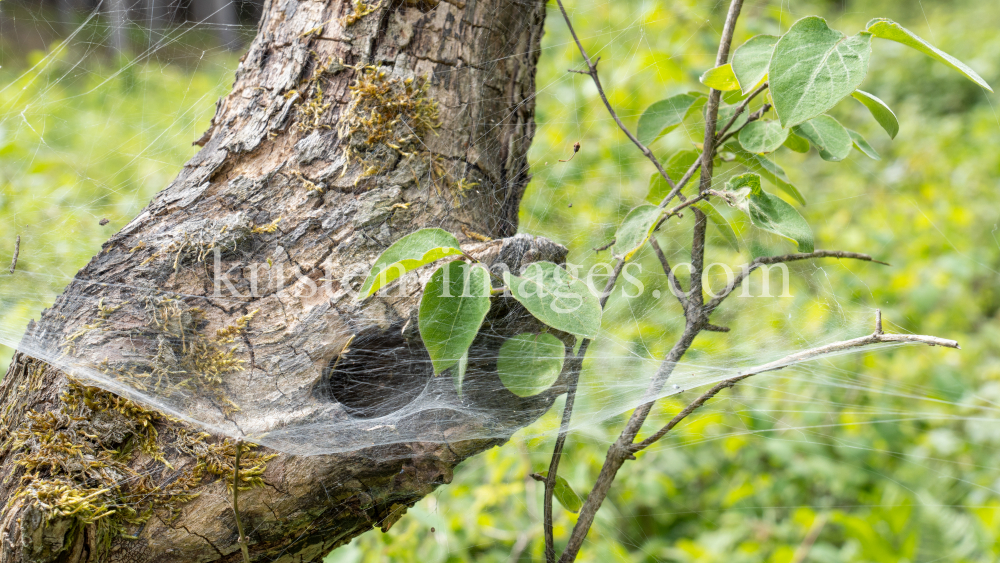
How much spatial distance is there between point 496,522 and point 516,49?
1.72 m

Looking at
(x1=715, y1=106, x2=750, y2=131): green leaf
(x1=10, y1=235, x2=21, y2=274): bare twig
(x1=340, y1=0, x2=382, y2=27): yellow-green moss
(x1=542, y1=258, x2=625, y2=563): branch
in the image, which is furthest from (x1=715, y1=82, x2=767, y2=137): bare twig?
(x1=10, y1=235, x2=21, y2=274): bare twig

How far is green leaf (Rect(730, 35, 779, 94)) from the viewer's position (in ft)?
2.93

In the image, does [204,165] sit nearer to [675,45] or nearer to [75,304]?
[75,304]

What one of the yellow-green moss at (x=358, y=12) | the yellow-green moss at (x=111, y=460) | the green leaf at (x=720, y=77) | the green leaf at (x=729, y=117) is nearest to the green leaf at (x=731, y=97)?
the green leaf at (x=729, y=117)

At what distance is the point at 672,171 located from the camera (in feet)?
4.41

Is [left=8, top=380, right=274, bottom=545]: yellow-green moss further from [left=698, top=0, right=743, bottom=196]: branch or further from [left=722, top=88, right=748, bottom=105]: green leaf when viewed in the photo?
[left=722, top=88, right=748, bottom=105]: green leaf

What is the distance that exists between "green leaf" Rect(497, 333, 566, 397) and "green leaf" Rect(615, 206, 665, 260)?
21cm

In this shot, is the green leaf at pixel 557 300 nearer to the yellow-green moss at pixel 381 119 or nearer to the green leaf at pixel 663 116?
the yellow-green moss at pixel 381 119

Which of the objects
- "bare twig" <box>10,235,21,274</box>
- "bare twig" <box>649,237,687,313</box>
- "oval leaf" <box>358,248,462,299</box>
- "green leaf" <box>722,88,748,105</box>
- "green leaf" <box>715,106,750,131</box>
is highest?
"green leaf" <box>722,88,748,105</box>

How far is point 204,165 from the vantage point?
115cm

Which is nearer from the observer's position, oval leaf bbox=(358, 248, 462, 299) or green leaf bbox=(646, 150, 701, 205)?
oval leaf bbox=(358, 248, 462, 299)

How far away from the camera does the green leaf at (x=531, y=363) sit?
1064 mm

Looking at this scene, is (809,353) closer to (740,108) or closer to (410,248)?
(740,108)

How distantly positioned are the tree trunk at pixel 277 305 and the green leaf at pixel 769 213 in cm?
36
